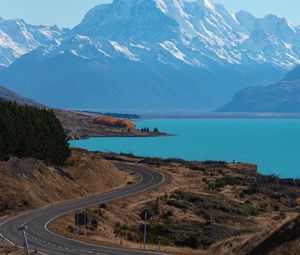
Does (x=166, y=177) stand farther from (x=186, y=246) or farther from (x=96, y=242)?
(x=96, y=242)

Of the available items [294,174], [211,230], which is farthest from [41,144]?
[294,174]

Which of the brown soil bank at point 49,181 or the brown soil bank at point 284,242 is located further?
the brown soil bank at point 49,181

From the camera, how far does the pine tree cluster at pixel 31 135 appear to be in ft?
266

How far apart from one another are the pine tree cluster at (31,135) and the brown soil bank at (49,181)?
1.81 metres

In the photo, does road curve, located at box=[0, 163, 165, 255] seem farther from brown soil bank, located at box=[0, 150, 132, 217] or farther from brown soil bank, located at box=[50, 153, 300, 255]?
brown soil bank, located at box=[0, 150, 132, 217]

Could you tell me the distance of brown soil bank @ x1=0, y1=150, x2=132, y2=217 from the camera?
231 feet

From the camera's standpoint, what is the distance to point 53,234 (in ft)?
176

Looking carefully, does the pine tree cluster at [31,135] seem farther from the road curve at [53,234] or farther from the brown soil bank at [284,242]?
the brown soil bank at [284,242]

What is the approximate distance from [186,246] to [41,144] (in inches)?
1322

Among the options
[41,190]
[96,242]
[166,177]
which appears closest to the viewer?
[96,242]

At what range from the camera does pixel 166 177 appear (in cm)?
10444

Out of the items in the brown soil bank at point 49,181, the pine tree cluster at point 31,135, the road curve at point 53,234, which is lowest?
the road curve at point 53,234

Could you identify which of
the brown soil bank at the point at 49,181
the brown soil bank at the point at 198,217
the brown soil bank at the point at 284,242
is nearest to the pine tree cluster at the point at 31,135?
the brown soil bank at the point at 49,181

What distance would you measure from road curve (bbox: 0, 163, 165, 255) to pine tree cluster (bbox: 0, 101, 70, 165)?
414 inches
